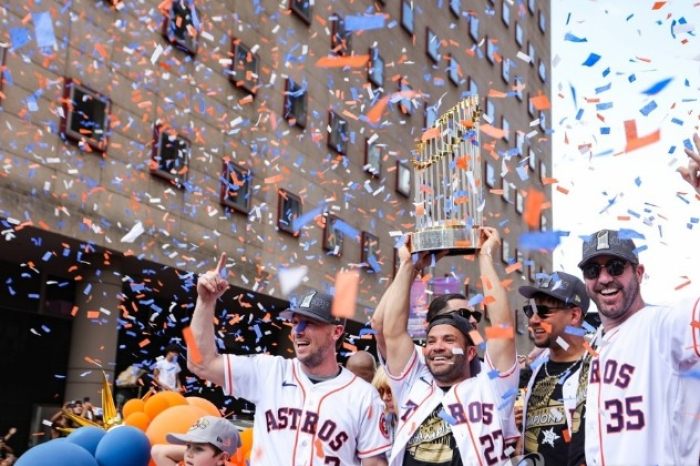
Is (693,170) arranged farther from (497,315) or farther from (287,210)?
(287,210)

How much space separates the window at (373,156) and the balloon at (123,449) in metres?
17.4

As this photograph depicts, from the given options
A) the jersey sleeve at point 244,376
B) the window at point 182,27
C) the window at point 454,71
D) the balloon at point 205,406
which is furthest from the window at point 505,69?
the jersey sleeve at point 244,376

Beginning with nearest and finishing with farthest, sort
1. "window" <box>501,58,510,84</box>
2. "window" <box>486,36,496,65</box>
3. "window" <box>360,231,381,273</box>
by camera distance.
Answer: "window" <box>360,231,381,273</box>
"window" <box>486,36,496,65</box>
"window" <box>501,58,510,84</box>

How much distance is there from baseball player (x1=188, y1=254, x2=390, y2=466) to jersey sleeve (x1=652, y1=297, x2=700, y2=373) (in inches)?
68.9

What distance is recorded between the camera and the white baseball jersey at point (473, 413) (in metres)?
4.70

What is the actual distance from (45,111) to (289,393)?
1075cm

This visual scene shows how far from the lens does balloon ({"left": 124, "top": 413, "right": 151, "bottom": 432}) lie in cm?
867

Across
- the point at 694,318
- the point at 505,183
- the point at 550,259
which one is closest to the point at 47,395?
the point at 694,318

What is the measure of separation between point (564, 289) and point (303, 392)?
5.77 ft

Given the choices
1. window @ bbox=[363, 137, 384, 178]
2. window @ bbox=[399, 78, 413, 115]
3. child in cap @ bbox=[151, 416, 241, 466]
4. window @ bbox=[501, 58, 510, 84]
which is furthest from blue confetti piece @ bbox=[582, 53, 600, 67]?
window @ bbox=[501, 58, 510, 84]

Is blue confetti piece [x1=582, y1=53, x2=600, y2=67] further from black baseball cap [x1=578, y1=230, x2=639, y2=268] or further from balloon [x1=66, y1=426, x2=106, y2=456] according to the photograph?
balloon [x1=66, y1=426, x2=106, y2=456]

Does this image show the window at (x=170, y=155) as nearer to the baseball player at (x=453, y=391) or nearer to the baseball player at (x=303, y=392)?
the baseball player at (x=303, y=392)

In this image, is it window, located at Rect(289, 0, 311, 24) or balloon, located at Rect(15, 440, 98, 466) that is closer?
balloon, located at Rect(15, 440, 98, 466)

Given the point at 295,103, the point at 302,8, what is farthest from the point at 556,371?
the point at 302,8
